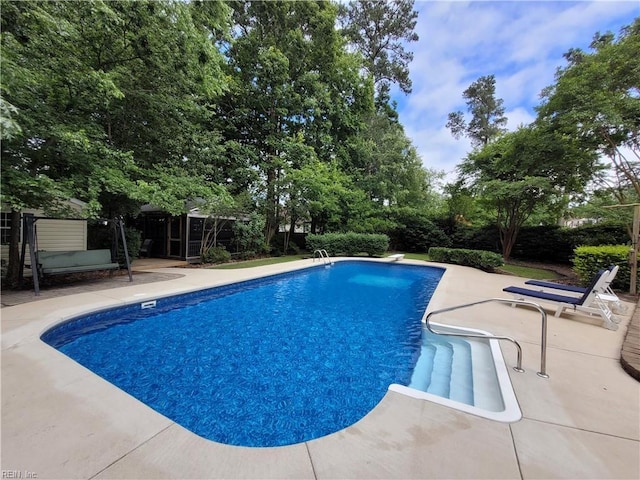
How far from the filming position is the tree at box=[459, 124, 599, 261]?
1008 cm

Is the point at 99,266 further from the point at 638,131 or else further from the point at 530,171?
the point at 638,131

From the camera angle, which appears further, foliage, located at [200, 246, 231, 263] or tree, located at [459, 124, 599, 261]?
foliage, located at [200, 246, 231, 263]

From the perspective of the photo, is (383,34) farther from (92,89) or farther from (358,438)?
(358,438)

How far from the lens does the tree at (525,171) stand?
397 inches

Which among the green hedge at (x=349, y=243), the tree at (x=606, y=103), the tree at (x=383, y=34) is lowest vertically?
the green hedge at (x=349, y=243)

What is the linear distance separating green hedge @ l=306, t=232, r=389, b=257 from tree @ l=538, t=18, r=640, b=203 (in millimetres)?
8254

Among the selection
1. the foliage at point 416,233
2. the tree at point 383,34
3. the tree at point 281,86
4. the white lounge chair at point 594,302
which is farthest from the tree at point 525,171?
the tree at point 383,34

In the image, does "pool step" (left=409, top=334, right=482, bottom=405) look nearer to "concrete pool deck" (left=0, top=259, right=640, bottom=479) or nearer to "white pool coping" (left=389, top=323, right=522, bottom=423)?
"white pool coping" (left=389, top=323, right=522, bottom=423)

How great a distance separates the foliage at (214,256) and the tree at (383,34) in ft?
52.3

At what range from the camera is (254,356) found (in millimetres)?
3738

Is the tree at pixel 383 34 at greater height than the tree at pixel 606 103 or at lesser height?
greater

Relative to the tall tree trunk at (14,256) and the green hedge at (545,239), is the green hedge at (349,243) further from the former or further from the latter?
the tall tree trunk at (14,256)

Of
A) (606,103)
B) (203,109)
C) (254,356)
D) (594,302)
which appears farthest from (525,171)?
(254,356)

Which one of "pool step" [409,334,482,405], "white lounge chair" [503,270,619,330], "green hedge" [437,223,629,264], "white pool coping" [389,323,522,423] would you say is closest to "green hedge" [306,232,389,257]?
"green hedge" [437,223,629,264]
